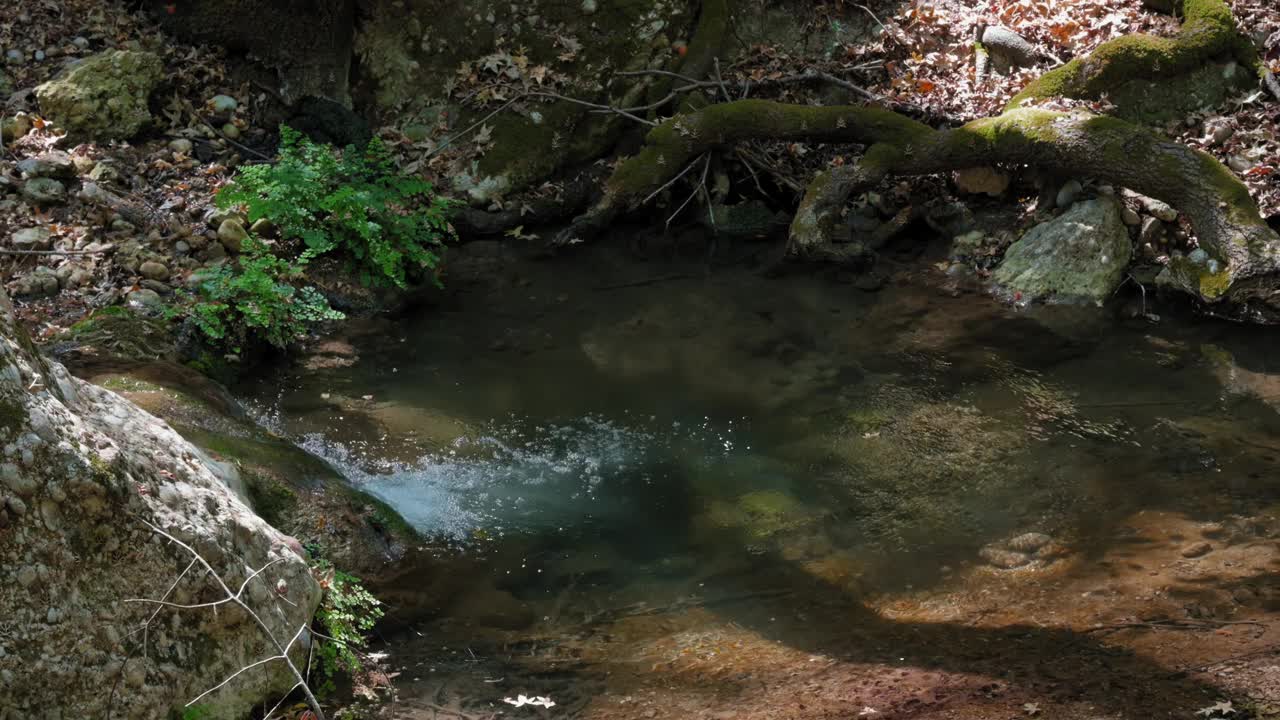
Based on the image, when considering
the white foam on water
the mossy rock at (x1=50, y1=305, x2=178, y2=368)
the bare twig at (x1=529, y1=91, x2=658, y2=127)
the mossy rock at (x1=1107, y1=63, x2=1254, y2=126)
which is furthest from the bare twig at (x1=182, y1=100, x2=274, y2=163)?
the mossy rock at (x1=1107, y1=63, x2=1254, y2=126)

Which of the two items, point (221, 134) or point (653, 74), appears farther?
point (653, 74)

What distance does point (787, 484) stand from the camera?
623cm

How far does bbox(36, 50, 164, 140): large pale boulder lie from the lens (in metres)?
9.24

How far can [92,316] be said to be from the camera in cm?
712

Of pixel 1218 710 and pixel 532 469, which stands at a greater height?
pixel 1218 710

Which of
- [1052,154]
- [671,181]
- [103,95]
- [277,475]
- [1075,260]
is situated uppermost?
[1052,154]

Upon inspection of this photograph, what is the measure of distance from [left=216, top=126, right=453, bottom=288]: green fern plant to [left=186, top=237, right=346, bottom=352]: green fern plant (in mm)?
566

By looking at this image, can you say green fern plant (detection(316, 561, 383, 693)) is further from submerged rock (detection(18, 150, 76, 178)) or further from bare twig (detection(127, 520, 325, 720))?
submerged rock (detection(18, 150, 76, 178))

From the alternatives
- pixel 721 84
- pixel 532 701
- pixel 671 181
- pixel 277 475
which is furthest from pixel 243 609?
pixel 721 84

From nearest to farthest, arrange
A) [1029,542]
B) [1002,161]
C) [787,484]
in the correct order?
1. [1029,542]
2. [787,484]
3. [1002,161]

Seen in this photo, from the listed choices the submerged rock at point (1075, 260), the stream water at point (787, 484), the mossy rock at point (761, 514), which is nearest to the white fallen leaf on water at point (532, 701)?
the stream water at point (787, 484)

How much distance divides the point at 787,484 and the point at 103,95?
7.66 metres

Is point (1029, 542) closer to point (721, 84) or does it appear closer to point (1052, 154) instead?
point (1052, 154)

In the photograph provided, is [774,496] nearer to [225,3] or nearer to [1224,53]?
[1224,53]
